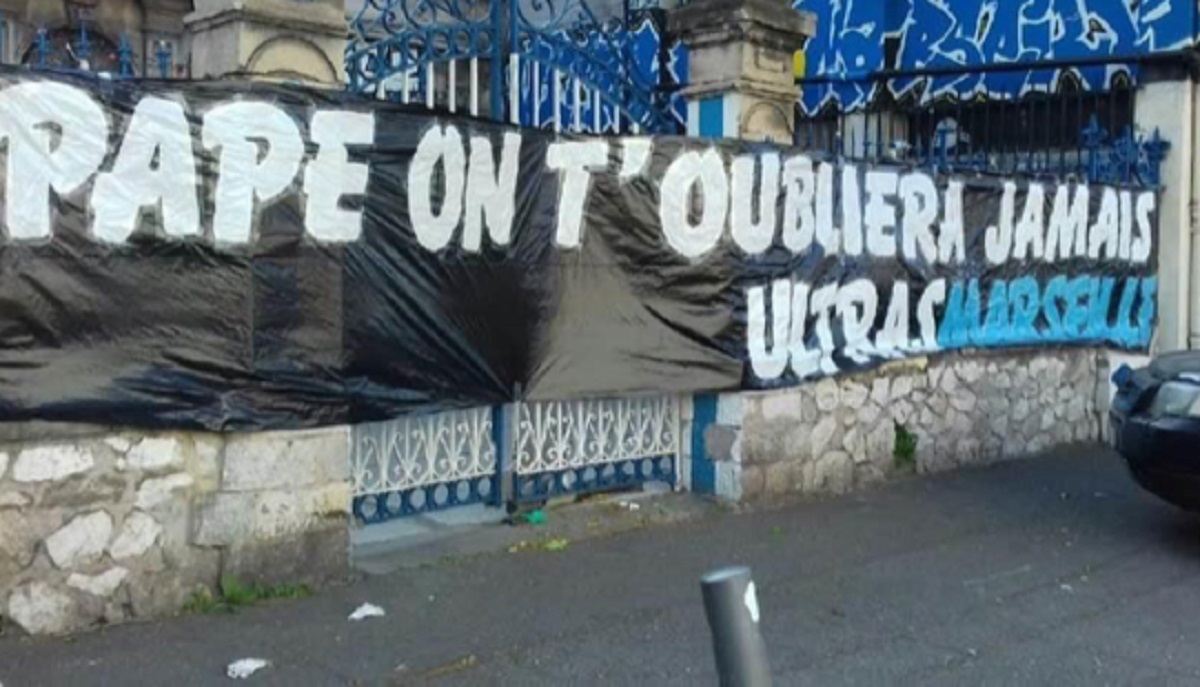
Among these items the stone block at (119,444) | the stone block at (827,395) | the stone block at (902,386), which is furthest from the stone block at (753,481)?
the stone block at (119,444)

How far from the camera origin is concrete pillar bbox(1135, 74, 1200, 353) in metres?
11.1

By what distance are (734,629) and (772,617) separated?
344 cm

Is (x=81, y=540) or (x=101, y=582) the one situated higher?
(x=81, y=540)

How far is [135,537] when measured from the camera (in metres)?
5.28

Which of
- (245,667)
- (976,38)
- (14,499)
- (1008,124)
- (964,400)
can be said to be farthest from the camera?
(976,38)

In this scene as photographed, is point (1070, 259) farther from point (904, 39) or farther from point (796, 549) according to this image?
point (796, 549)

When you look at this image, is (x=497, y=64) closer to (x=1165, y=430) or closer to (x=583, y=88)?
(x=583, y=88)

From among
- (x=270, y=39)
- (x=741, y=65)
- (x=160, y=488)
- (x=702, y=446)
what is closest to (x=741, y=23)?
(x=741, y=65)

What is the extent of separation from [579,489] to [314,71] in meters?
2.81

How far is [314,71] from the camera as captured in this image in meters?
5.95

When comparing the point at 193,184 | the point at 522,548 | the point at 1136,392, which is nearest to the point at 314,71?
the point at 193,184

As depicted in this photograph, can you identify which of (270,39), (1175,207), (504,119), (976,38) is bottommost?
(1175,207)

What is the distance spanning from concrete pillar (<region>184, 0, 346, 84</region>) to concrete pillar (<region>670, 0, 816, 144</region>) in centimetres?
280

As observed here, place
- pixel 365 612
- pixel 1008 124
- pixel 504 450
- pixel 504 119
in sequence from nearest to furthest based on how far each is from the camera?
pixel 365 612 → pixel 504 450 → pixel 504 119 → pixel 1008 124
